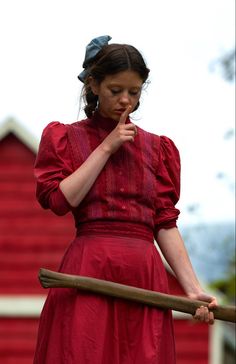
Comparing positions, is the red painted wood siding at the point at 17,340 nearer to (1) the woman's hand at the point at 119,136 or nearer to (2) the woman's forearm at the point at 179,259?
(2) the woman's forearm at the point at 179,259

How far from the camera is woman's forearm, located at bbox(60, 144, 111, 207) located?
5.46 meters

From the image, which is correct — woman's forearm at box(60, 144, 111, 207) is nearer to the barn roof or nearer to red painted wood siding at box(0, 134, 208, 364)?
red painted wood siding at box(0, 134, 208, 364)

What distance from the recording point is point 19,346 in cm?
1325

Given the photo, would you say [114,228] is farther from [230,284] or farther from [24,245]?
[230,284]

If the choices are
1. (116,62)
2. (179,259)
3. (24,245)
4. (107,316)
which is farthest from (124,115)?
(24,245)

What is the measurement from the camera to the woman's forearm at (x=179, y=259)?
18.5ft

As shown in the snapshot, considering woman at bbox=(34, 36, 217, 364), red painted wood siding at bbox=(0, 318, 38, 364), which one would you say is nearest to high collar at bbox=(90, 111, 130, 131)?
woman at bbox=(34, 36, 217, 364)

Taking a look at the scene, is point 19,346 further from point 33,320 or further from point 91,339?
point 91,339

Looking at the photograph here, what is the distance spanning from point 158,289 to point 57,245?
25.6 feet

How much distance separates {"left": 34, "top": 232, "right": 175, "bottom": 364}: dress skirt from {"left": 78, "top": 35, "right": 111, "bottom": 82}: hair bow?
60 centimetres

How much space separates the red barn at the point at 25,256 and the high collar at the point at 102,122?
744 cm

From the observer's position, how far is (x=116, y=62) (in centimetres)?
555

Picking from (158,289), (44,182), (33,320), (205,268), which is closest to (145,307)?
(158,289)

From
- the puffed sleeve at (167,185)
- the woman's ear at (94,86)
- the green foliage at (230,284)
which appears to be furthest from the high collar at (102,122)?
the green foliage at (230,284)
